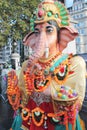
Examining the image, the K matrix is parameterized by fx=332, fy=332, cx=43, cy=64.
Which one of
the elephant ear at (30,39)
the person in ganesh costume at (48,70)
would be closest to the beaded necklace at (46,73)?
the person in ganesh costume at (48,70)

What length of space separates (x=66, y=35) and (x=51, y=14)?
0.79ft

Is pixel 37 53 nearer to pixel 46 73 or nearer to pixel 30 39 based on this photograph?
pixel 46 73

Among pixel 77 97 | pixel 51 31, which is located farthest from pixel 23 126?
pixel 51 31

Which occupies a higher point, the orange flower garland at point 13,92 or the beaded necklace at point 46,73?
the beaded necklace at point 46,73

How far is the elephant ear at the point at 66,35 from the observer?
3063 millimetres

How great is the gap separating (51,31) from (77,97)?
674 mm

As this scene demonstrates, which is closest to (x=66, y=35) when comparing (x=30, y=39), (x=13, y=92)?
(x=30, y=39)

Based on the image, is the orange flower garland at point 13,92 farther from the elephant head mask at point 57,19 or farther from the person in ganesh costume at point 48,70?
the elephant head mask at point 57,19

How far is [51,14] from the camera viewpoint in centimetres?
309

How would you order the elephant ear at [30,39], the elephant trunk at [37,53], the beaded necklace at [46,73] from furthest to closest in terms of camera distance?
the elephant ear at [30,39]
the beaded necklace at [46,73]
the elephant trunk at [37,53]

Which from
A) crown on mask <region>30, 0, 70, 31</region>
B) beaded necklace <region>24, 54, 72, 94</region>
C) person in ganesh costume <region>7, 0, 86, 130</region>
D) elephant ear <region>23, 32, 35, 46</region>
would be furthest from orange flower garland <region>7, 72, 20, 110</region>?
crown on mask <region>30, 0, 70, 31</region>

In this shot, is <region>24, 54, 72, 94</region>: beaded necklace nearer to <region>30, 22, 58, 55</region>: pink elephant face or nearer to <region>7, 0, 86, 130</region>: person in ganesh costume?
<region>7, 0, 86, 130</region>: person in ganesh costume

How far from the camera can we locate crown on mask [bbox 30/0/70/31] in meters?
3.08

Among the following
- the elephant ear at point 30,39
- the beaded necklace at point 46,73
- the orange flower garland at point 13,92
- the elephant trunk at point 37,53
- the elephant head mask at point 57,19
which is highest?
the elephant head mask at point 57,19
